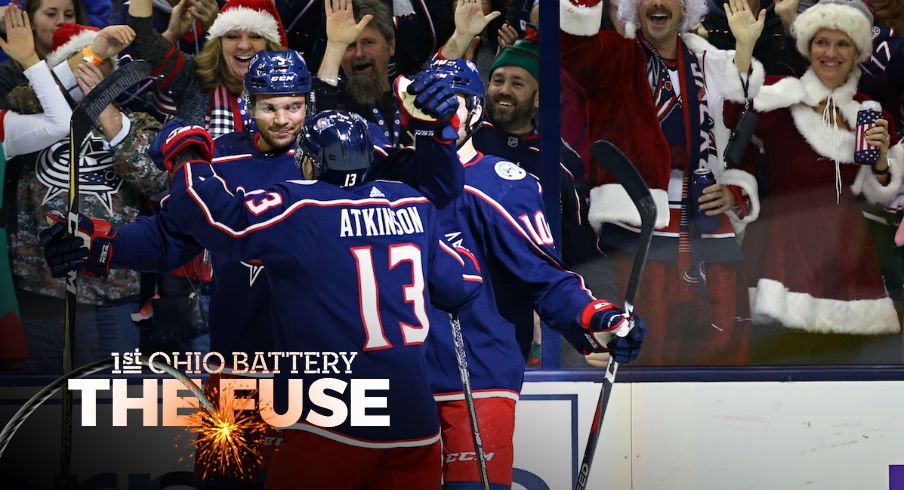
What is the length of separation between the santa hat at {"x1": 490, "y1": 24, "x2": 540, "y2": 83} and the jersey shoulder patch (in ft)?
1.51

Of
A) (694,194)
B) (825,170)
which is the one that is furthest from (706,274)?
(825,170)

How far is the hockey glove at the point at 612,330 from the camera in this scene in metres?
3.24

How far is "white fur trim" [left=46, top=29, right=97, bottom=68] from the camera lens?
3811 millimetres

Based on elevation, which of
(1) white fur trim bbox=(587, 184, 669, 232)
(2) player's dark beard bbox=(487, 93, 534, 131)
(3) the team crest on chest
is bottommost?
(3) the team crest on chest

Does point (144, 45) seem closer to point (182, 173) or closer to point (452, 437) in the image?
point (182, 173)

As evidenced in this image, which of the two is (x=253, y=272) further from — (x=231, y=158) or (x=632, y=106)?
(x=632, y=106)

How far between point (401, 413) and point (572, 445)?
95 centimetres

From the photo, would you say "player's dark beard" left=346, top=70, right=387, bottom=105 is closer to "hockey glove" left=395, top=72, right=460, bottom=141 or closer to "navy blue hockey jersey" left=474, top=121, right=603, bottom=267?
"navy blue hockey jersey" left=474, top=121, right=603, bottom=267

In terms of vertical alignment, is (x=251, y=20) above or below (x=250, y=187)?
above

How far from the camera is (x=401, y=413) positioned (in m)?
2.97

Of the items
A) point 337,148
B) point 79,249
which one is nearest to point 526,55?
point 337,148

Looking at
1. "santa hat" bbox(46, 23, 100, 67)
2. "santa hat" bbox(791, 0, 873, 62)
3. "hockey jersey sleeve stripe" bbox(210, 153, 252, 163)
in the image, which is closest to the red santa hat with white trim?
"santa hat" bbox(46, 23, 100, 67)

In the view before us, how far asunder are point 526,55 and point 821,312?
122 centimetres

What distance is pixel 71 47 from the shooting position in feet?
12.5
